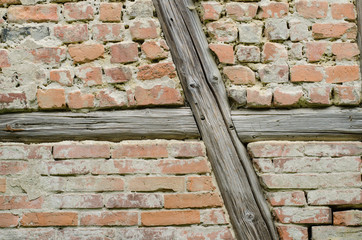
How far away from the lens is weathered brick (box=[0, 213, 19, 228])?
1427 millimetres

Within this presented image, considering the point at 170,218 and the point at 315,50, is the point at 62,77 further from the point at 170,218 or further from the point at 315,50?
the point at 315,50

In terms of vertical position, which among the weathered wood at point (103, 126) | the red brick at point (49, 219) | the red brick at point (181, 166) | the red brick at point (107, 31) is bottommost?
the red brick at point (49, 219)

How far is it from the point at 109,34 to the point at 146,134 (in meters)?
0.50

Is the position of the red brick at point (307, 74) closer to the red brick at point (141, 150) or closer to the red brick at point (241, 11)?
the red brick at point (241, 11)

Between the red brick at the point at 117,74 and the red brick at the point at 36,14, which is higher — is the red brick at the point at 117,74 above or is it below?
below

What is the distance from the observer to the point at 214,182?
1457 mm

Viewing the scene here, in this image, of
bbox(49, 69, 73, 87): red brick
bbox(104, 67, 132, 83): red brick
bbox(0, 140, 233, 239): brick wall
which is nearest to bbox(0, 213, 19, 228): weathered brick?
bbox(0, 140, 233, 239): brick wall

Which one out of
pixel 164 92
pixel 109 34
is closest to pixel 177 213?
pixel 164 92

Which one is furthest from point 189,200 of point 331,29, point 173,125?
point 331,29

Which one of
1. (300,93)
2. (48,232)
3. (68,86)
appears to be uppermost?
(68,86)

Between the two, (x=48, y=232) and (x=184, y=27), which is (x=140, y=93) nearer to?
(x=184, y=27)

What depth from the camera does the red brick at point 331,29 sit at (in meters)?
1.49

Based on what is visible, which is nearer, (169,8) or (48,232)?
(48,232)

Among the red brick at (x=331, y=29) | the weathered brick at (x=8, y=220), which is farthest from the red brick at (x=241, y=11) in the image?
the weathered brick at (x=8, y=220)
